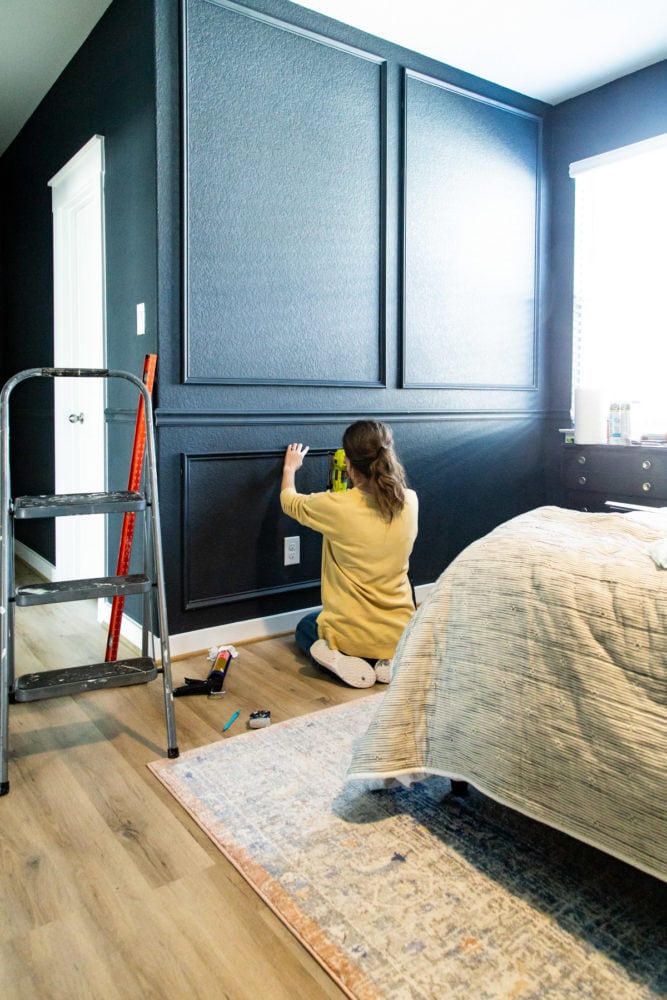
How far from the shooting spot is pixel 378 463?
104 inches

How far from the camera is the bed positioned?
53.2 inches

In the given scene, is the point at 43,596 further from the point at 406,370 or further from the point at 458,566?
the point at 406,370

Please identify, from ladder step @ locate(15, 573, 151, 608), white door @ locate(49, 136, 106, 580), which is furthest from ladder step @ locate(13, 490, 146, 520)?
white door @ locate(49, 136, 106, 580)

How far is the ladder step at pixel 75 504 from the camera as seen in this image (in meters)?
1.95

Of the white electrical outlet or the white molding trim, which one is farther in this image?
the white molding trim

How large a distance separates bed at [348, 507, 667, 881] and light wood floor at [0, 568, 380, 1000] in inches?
16.6

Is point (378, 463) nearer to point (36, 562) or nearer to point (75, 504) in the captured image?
point (75, 504)

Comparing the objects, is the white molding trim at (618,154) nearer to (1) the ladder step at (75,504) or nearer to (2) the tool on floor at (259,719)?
(1) the ladder step at (75,504)

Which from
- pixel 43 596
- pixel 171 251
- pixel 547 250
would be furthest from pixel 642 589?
pixel 547 250

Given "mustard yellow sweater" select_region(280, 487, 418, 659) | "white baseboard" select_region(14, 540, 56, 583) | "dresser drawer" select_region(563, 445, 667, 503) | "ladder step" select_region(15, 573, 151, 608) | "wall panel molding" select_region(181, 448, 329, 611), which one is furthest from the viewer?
"white baseboard" select_region(14, 540, 56, 583)

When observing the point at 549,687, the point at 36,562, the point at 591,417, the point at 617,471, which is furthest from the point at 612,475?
the point at 36,562

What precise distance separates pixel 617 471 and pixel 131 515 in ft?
7.14

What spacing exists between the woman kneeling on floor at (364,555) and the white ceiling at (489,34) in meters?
1.80

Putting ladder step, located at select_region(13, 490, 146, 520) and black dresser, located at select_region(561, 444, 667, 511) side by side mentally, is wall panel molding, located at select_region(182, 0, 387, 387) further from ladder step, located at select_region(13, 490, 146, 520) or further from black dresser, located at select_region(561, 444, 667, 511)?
black dresser, located at select_region(561, 444, 667, 511)
